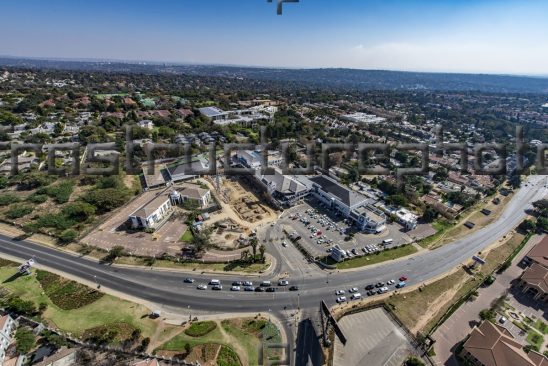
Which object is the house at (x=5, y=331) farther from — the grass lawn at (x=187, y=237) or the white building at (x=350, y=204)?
the white building at (x=350, y=204)

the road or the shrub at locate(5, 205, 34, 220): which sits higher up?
the shrub at locate(5, 205, 34, 220)

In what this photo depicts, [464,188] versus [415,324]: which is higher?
[464,188]

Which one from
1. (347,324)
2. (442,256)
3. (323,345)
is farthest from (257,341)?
(442,256)

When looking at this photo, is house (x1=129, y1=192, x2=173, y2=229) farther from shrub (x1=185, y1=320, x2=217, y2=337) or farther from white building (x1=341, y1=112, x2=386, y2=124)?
white building (x1=341, y1=112, x2=386, y2=124)

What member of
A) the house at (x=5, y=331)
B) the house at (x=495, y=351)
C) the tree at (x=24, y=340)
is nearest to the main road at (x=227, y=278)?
the house at (x=5, y=331)

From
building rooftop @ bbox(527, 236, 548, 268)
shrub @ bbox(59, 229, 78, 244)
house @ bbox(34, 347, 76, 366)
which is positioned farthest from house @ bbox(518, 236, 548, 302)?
shrub @ bbox(59, 229, 78, 244)

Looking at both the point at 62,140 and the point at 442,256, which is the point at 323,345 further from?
the point at 62,140

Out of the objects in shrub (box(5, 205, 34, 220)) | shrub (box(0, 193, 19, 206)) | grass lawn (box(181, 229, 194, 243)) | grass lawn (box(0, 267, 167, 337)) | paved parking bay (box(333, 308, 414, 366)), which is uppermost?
shrub (box(0, 193, 19, 206))

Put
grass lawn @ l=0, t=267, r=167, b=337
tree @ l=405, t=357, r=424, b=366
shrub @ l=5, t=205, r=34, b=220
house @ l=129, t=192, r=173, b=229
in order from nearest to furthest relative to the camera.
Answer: tree @ l=405, t=357, r=424, b=366 < grass lawn @ l=0, t=267, r=167, b=337 < house @ l=129, t=192, r=173, b=229 < shrub @ l=5, t=205, r=34, b=220
